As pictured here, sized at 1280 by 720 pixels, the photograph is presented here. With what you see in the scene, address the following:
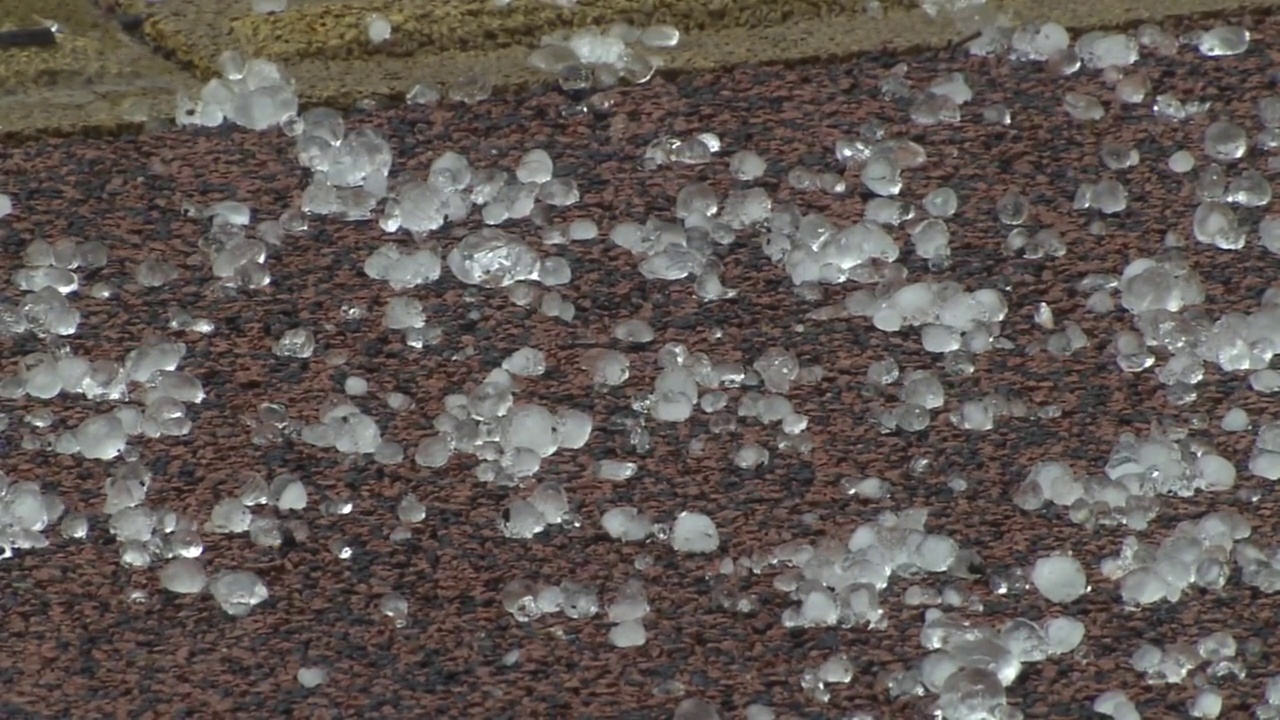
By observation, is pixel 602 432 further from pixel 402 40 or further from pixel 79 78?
pixel 79 78

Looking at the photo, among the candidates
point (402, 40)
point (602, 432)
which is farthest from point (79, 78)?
point (602, 432)

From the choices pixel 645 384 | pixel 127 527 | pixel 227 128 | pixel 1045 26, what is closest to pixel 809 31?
pixel 1045 26

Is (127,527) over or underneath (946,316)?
underneath

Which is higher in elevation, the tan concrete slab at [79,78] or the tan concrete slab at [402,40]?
the tan concrete slab at [402,40]

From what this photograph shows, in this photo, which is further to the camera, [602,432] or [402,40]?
[402,40]

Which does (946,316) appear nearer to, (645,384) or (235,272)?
(645,384)

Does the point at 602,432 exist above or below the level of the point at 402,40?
below
